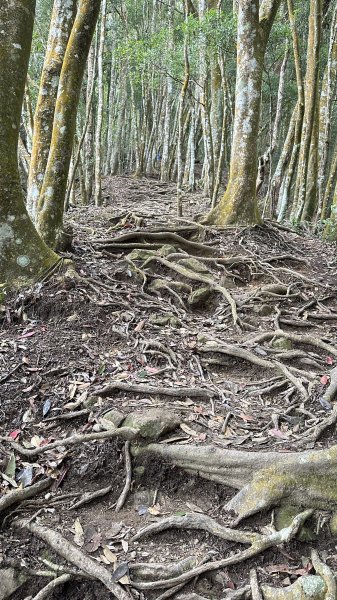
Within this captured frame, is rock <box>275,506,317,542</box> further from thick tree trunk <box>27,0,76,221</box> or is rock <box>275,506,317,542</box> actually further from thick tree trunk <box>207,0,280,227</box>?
thick tree trunk <box>207,0,280,227</box>

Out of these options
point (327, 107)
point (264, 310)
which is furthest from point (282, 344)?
point (327, 107)

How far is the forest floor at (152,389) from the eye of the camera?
2.90 meters

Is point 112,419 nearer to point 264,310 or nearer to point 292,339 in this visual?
point 292,339

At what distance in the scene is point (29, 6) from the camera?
16.4 feet

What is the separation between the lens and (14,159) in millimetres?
5242

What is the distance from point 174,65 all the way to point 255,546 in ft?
50.9

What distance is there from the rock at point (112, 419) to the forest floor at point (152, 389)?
45 millimetres

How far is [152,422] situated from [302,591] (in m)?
1.52

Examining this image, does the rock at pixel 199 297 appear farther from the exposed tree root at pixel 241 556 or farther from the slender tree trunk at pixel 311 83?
the slender tree trunk at pixel 311 83

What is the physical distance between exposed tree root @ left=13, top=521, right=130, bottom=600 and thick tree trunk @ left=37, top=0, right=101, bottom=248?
12.9 feet

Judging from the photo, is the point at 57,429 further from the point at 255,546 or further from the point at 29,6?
the point at 29,6

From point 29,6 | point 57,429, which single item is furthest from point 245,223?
point 57,429

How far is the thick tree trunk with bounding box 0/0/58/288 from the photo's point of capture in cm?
493

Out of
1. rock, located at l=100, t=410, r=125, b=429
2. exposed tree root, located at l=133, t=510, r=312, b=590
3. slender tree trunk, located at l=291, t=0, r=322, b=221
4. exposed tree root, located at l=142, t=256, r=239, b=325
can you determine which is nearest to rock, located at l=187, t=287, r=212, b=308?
exposed tree root, located at l=142, t=256, r=239, b=325
